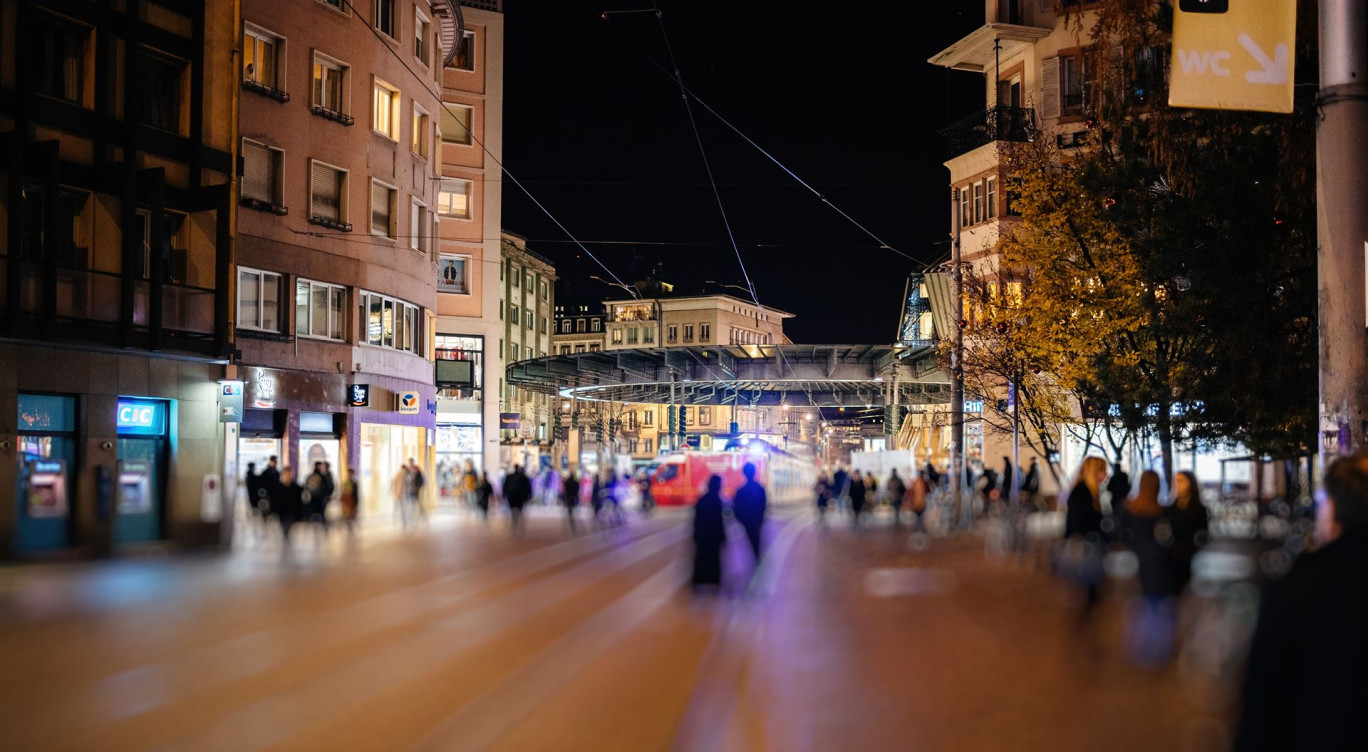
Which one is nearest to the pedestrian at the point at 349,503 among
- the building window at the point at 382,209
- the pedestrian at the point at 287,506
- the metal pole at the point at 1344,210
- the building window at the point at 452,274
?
the pedestrian at the point at 287,506

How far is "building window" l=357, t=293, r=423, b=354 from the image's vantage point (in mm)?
39656

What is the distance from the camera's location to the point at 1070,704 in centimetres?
984

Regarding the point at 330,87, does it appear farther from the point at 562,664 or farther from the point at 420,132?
the point at 562,664

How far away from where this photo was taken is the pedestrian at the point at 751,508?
61.2ft

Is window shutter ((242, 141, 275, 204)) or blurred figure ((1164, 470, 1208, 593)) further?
window shutter ((242, 141, 275, 204))

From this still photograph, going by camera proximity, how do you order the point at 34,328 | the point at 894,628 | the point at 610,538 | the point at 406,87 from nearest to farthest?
the point at 894,628
the point at 34,328
the point at 610,538
the point at 406,87

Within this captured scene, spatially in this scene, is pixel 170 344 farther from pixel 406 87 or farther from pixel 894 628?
pixel 894 628

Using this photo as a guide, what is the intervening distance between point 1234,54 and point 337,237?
3042 cm

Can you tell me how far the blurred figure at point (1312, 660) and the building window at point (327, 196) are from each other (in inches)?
1396

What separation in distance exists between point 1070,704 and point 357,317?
103 feet

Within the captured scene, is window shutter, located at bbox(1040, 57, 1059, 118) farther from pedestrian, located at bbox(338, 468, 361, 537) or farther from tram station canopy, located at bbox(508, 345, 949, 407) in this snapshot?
pedestrian, located at bbox(338, 468, 361, 537)

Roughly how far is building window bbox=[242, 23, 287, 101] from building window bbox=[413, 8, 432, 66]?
8.47 m

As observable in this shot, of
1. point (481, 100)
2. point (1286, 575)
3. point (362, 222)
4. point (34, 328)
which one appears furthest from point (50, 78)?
point (481, 100)

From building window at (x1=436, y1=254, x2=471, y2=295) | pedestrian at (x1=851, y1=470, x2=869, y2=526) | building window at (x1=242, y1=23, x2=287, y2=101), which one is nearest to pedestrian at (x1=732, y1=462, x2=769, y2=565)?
pedestrian at (x1=851, y1=470, x2=869, y2=526)
